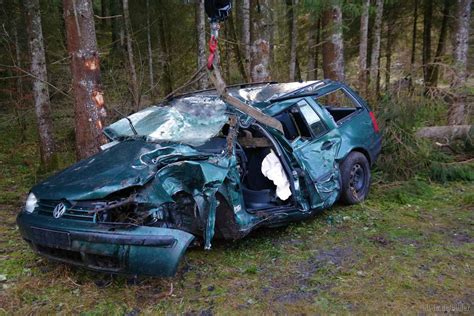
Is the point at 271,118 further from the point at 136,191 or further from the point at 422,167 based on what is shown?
the point at 422,167

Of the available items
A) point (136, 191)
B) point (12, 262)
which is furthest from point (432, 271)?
point (12, 262)

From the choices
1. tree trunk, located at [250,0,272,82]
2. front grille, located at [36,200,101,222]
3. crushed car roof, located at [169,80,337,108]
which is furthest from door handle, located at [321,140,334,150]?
tree trunk, located at [250,0,272,82]

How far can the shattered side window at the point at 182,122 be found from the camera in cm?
477

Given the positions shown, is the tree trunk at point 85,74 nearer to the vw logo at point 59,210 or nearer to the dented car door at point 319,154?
the vw logo at point 59,210

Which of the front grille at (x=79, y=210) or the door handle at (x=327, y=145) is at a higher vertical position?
the door handle at (x=327, y=145)

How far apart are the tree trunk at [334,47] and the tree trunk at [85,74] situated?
4974 millimetres

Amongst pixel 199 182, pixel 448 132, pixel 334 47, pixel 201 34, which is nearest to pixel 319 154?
pixel 199 182

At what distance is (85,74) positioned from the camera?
619cm

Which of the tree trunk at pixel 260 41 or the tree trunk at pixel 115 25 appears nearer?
the tree trunk at pixel 260 41

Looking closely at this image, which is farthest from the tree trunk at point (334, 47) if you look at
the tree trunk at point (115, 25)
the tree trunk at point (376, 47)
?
the tree trunk at point (115, 25)

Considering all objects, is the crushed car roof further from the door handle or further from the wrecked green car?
the door handle

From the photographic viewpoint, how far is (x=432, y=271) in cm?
412

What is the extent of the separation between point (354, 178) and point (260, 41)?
3.61 m

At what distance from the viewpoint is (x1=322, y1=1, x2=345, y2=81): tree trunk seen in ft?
29.3
